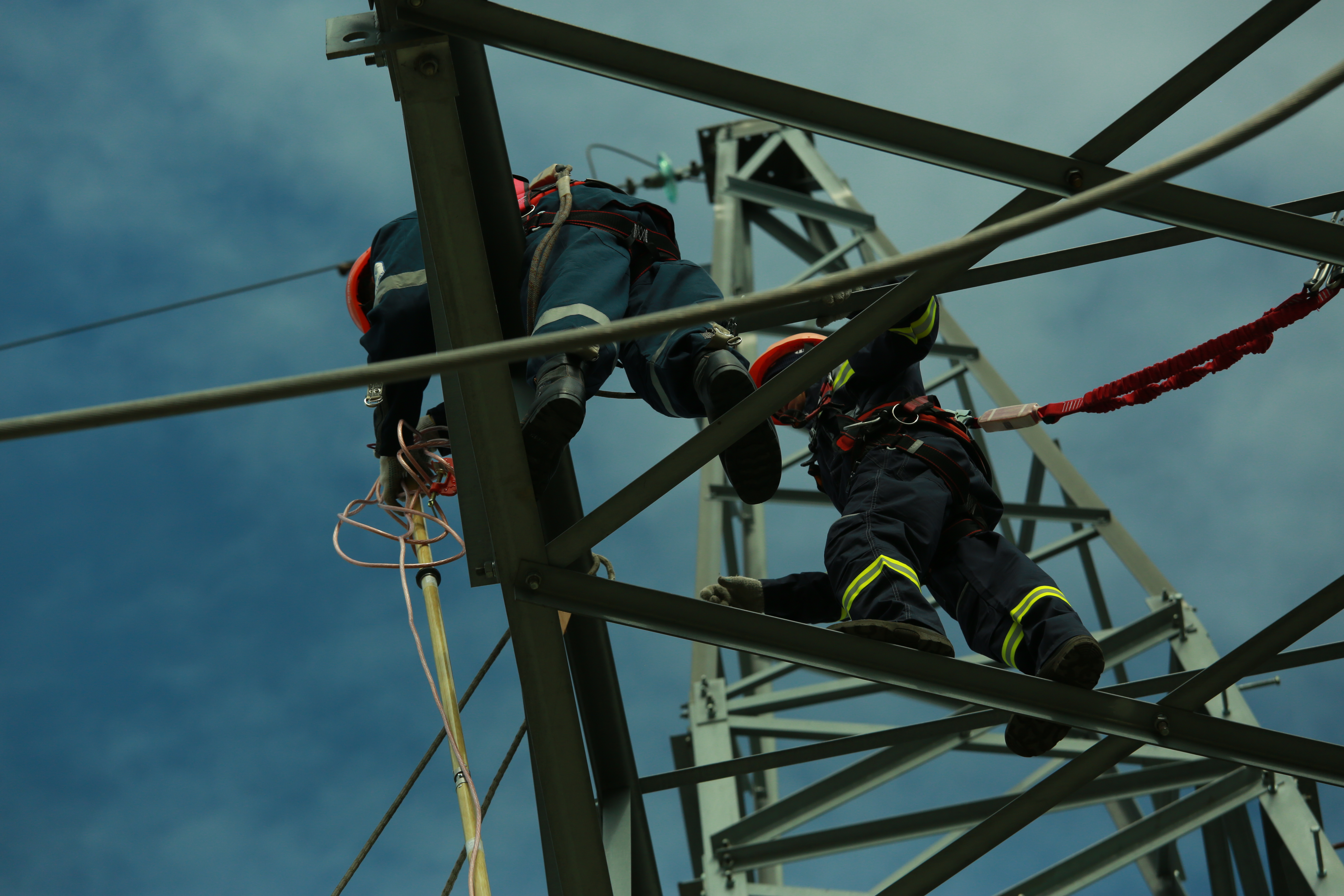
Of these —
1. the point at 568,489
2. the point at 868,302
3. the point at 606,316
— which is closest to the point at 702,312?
the point at 606,316

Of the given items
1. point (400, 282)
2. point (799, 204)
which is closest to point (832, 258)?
point (799, 204)

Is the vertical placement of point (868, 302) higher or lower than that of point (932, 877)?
higher

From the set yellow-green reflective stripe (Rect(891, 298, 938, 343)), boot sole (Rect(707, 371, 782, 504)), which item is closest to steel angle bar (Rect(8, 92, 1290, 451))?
boot sole (Rect(707, 371, 782, 504))

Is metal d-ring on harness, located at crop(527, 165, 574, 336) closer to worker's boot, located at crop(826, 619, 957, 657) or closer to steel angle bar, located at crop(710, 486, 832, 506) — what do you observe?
worker's boot, located at crop(826, 619, 957, 657)

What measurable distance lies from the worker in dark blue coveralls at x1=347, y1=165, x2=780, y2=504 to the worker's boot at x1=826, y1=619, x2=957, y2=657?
0.54 m

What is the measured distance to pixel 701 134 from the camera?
42.4 ft

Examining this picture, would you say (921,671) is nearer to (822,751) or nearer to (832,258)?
(822,751)

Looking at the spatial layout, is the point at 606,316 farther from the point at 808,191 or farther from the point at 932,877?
the point at 808,191

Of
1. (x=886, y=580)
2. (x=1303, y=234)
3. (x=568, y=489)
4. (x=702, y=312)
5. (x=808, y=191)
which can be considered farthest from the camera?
(x=808, y=191)

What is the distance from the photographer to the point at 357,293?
16.2ft

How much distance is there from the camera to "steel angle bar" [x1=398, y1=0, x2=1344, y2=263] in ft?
10.4

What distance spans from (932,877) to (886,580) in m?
0.87

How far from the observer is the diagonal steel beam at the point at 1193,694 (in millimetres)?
3645

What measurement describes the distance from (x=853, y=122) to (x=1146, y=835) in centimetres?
514
